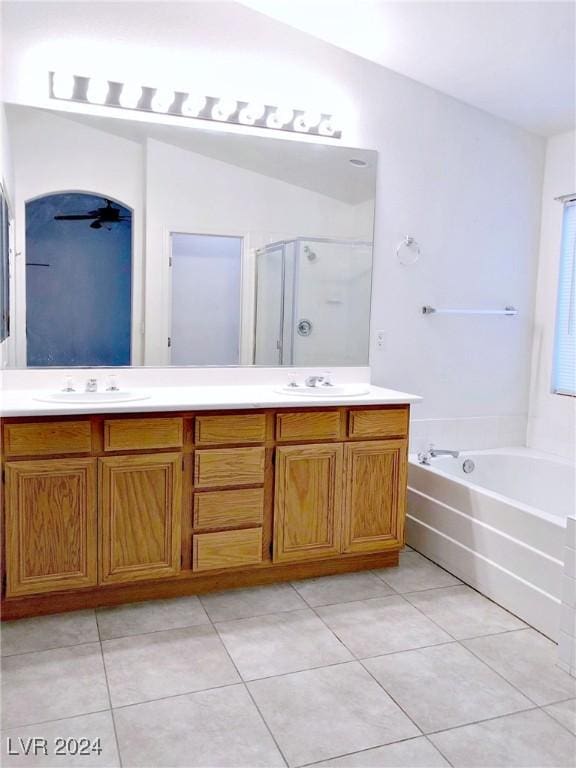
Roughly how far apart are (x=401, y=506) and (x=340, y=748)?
51.2 inches

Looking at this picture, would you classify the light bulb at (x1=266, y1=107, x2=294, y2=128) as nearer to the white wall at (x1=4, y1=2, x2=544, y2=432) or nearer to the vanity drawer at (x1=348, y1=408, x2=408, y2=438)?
the white wall at (x1=4, y1=2, x2=544, y2=432)

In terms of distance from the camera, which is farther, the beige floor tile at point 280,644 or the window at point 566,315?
the window at point 566,315

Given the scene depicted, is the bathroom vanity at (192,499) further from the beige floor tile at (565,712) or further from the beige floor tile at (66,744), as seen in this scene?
the beige floor tile at (565,712)

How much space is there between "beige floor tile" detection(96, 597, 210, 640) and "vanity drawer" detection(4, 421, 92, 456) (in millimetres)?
633

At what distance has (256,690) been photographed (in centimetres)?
199

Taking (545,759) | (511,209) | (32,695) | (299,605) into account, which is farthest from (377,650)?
(511,209)

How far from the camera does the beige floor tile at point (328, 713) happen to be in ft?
5.76

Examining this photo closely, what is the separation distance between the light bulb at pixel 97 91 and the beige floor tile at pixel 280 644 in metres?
2.17

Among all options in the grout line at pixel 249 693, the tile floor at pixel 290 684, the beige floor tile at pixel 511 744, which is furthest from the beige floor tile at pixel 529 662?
the grout line at pixel 249 693

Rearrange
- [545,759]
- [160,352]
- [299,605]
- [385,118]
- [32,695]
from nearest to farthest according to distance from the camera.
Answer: [545,759]
[32,695]
[299,605]
[160,352]
[385,118]

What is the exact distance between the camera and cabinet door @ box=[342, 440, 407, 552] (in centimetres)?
281

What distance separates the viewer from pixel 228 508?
2.60 m

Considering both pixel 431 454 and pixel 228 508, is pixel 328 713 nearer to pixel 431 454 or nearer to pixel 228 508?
pixel 228 508

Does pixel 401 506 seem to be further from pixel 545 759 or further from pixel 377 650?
pixel 545 759
